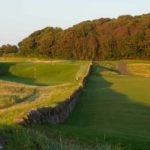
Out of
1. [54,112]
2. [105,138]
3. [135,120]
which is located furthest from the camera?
[135,120]

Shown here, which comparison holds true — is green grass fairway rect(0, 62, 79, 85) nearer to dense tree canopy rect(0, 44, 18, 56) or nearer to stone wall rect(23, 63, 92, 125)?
stone wall rect(23, 63, 92, 125)

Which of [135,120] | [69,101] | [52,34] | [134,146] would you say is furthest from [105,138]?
[52,34]

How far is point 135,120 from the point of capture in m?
22.8

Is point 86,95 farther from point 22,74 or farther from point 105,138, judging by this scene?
point 22,74

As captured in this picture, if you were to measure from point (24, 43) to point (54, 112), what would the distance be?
127207 millimetres

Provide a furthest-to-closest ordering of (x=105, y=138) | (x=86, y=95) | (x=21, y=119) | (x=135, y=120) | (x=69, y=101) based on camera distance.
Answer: (x=86, y=95) < (x=69, y=101) < (x=135, y=120) < (x=105, y=138) < (x=21, y=119)

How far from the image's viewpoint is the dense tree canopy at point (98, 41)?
129 meters

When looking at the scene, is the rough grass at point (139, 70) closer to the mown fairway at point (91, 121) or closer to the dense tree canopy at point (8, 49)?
the mown fairway at point (91, 121)

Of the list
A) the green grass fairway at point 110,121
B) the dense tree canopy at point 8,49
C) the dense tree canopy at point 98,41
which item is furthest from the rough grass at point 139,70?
the dense tree canopy at point 8,49

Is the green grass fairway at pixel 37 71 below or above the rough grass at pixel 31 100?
below

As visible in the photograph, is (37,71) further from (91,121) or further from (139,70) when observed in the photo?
(91,121)

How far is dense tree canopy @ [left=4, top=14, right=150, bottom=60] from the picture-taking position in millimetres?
128625

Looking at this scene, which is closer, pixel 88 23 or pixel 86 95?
pixel 86 95

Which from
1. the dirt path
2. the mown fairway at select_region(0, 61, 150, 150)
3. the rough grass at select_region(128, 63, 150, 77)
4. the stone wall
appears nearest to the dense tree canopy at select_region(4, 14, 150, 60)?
the dirt path
